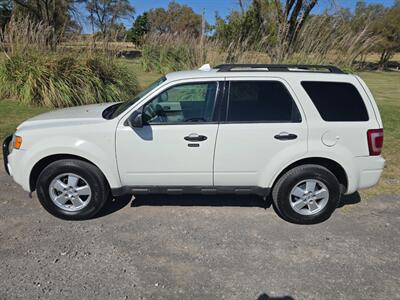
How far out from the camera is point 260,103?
11.7 ft

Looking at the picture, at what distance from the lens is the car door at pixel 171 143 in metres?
3.48

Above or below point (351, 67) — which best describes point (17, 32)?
above

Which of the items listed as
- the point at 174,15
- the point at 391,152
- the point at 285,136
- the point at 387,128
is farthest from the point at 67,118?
the point at 174,15

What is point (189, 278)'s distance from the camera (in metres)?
2.78

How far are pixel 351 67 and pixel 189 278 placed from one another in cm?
980

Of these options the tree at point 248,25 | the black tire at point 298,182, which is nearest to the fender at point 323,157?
the black tire at point 298,182

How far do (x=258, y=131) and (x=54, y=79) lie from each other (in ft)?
25.0

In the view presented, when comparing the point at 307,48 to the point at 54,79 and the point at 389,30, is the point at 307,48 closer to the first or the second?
the point at 54,79

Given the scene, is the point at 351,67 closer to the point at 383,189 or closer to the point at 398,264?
the point at 383,189

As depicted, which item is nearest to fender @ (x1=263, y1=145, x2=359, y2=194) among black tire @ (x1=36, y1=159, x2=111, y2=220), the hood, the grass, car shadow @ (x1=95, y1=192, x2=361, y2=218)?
car shadow @ (x1=95, y1=192, x2=361, y2=218)

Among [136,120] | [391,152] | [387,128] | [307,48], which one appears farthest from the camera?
[307,48]

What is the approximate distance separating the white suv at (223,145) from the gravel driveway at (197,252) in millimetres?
331

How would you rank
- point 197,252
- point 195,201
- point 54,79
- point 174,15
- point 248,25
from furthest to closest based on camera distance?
point 174,15 < point 248,25 < point 54,79 < point 195,201 < point 197,252

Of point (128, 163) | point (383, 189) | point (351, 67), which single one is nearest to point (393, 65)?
point (351, 67)
